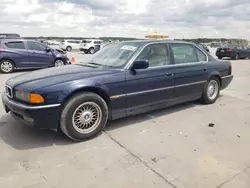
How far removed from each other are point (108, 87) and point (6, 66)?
30.2 ft

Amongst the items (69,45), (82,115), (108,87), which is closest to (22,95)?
(82,115)

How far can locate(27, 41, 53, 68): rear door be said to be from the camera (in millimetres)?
12273

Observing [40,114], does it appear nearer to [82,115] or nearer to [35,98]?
[35,98]

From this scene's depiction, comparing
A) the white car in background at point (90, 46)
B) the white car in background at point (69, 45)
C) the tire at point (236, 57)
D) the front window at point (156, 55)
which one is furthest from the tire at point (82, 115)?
the white car in background at point (69, 45)

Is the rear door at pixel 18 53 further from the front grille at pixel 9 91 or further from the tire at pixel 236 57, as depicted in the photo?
the tire at pixel 236 57

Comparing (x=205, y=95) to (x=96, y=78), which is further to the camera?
(x=205, y=95)

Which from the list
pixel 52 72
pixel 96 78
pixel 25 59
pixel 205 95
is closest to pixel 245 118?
pixel 205 95

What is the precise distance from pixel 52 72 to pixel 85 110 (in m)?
0.93

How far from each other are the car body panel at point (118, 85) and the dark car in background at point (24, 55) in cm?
813

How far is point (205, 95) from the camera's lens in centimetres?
602

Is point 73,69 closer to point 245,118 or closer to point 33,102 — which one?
point 33,102

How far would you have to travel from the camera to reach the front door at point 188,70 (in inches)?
207

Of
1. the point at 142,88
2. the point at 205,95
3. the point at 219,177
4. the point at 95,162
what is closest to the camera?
the point at 219,177

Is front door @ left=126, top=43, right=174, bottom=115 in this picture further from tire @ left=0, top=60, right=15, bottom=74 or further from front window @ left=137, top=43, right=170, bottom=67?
tire @ left=0, top=60, right=15, bottom=74
